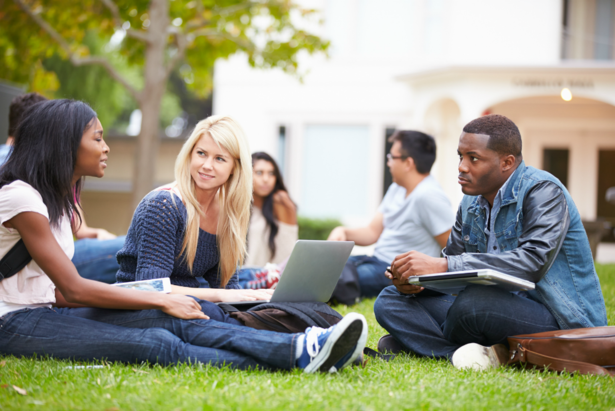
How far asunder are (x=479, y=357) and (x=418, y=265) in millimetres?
594

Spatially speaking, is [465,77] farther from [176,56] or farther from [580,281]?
[580,281]

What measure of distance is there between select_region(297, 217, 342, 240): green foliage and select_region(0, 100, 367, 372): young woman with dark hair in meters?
9.68

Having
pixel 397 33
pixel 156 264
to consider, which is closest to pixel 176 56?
pixel 397 33

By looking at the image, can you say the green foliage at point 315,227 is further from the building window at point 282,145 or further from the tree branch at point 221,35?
the tree branch at point 221,35

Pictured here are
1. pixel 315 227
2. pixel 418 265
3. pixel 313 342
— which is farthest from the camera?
pixel 315 227

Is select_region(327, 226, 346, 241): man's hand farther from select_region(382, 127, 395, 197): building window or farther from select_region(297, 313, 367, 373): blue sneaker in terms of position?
select_region(382, 127, 395, 197): building window

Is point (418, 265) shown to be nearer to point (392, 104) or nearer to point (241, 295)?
point (241, 295)

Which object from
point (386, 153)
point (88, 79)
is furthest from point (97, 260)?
point (88, 79)

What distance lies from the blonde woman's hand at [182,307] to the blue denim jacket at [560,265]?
1345 millimetres

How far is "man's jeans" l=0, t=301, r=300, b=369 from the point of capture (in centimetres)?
304

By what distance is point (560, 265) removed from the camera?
130 inches

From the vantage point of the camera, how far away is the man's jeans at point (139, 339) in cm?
304

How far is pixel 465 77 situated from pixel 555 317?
30.2 ft

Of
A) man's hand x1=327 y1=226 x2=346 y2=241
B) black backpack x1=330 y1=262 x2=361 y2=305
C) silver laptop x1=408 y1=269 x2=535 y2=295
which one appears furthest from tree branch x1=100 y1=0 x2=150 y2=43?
silver laptop x1=408 y1=269 x2=535 y2=295
